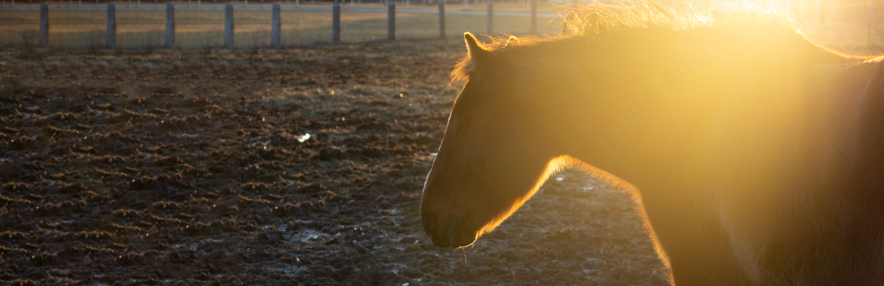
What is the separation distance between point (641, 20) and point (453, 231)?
94 cm

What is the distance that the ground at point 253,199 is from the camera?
3.63m

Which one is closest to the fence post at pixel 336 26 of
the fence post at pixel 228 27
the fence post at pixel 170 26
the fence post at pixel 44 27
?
the fence post at pixel 228 27

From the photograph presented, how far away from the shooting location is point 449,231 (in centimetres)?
204

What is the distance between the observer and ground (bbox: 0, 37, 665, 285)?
363cm

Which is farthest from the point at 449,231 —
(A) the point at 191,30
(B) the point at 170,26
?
(A) the point at 191,30

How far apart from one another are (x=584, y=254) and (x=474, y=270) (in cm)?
74

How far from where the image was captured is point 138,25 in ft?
62.0

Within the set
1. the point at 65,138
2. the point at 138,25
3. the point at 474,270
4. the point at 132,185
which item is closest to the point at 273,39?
the point at 138,25

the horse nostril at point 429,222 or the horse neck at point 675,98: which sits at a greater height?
the horse neck at point 675,98

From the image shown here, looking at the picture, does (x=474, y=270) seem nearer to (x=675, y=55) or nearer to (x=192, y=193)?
(x=675, y=55)

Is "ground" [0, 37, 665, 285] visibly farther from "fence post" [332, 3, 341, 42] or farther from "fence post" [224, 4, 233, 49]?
"fence post" [332, 3, 341, 42]

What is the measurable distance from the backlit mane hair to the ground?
72.2 inches

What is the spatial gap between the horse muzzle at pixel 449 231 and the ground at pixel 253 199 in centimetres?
151

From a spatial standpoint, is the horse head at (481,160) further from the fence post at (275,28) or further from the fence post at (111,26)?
the fence post at (111,26)
